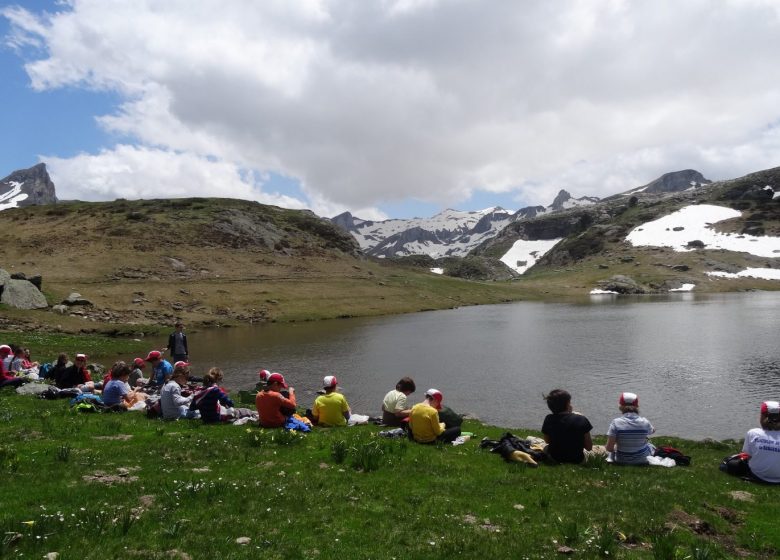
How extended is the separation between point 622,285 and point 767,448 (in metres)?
184

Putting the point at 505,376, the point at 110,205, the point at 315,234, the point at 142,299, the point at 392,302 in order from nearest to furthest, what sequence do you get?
the point at 505,376, the point at 142,299, the point at 392,302, the point at 110,205, the point at 315,234

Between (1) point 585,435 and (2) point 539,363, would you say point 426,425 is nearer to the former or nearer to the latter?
(1) point 585,435

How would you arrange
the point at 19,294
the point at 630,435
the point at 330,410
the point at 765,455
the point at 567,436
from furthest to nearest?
the point at 19,294
the point at 330,410
the point at 630,435
the point at 567,436
the point at 765,455

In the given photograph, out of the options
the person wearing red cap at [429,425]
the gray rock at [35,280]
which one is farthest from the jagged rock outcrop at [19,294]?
the person wearing red cap at [429,425]

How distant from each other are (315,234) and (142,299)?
84605 millimetres

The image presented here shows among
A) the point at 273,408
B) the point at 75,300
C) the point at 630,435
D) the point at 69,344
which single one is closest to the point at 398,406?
the point at 273,408

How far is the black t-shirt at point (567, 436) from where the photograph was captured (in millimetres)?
16000

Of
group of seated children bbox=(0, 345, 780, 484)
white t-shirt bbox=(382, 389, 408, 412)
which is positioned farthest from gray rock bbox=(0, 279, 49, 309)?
white t-shirt bbox=(382, 389, 408, 412)

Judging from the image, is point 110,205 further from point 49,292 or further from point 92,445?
point 92,445

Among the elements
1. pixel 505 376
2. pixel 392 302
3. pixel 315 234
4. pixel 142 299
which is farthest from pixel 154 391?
pixel 315 234

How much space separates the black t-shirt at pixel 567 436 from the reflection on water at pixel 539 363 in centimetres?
1169

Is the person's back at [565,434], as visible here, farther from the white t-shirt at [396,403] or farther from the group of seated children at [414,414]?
the white t-shirt at [396,403]

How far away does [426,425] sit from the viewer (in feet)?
60.5

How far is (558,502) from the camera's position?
12.5 metres
